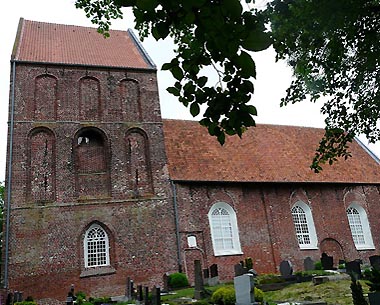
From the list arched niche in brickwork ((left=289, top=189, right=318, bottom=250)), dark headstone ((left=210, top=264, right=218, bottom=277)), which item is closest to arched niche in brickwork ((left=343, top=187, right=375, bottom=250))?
arched niche in brickwork ((left=289, top=189, right=318, bottom=250))

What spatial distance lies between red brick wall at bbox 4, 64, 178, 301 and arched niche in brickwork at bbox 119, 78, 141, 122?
0.05 meters

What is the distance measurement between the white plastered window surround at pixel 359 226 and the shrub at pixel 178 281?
9887 mm

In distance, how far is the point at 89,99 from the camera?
18.9 metres

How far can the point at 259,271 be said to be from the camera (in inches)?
706

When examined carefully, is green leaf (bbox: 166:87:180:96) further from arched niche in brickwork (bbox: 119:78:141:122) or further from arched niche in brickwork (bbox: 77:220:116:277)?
arched niche in brickwork (bbox: 119:78:141:122)

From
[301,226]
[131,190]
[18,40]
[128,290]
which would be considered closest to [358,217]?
[301,226]

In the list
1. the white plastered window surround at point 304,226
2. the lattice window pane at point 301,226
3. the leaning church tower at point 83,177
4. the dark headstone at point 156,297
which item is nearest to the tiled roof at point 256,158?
the white plastered window surround at point 304,226

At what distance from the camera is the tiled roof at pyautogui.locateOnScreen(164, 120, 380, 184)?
19594 millimetres

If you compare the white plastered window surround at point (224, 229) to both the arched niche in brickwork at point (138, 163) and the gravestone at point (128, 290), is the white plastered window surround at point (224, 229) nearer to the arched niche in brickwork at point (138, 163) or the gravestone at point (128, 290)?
the arched niche in brickwork at point (138, 163)

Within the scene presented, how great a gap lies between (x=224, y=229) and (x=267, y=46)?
17.2 meters

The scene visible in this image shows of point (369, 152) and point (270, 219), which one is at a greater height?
point (369, 152)

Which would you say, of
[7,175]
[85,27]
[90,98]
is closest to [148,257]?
[7,175]

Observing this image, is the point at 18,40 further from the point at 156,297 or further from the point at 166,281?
the point at 156,297

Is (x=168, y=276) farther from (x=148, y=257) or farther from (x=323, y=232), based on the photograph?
(x=323, y=232)
